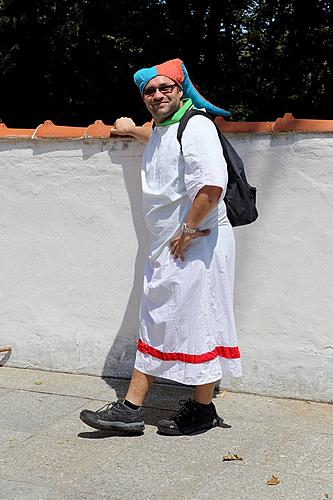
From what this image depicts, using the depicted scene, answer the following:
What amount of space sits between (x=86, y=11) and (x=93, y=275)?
1205cm

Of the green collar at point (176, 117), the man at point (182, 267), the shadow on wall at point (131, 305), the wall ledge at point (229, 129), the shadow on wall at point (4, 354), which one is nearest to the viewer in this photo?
the man at point (182, 267)

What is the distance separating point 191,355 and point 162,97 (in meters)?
1.34

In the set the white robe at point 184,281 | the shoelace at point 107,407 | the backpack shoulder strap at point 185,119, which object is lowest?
the shoelace at point 107,407

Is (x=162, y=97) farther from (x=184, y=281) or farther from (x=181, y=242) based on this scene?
(x=184, y=281)

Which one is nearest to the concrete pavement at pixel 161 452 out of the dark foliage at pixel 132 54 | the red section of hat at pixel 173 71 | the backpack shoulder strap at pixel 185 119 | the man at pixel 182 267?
the man at pixel 182 267

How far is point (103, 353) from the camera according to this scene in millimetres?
5285

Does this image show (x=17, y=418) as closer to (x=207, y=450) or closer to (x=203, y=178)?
(x=207, y=450)

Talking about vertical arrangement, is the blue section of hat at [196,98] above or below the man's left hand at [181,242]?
above

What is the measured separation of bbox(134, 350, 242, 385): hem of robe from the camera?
4.20 metres

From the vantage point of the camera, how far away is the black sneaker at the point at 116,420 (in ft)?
14.0

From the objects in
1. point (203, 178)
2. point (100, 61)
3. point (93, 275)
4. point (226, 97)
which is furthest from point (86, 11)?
point (203, 178)

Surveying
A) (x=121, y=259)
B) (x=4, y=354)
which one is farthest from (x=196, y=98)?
(x=4, y=354)

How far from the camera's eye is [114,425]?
14.0ft

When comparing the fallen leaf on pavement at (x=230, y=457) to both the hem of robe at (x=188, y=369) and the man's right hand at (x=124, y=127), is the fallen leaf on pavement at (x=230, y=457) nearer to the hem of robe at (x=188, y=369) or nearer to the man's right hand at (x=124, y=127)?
the hem of robe at (x=188, y=369)
